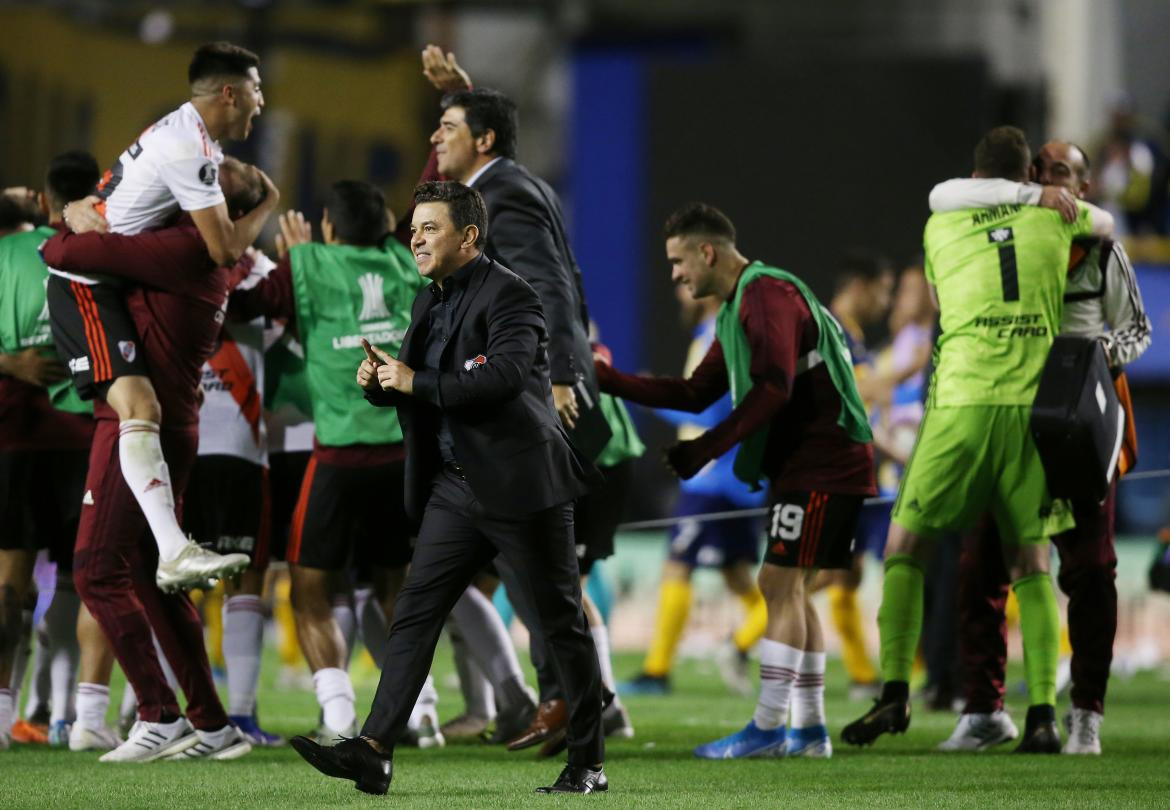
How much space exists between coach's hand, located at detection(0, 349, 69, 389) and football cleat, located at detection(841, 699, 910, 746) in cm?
330

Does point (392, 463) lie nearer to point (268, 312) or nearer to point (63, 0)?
point (268, 312)

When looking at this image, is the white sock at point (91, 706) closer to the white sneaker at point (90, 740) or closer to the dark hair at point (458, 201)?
the white sneaker at point (90, 740)

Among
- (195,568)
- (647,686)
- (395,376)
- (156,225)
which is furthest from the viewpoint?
(647,686)

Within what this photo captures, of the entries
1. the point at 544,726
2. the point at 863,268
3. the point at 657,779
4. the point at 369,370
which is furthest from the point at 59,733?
the point at 863,268

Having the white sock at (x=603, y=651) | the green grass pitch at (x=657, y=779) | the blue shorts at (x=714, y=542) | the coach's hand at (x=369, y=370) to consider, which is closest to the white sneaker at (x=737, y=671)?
the blue shorts at (x=714, y=542)

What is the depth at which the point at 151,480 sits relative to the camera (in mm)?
6758

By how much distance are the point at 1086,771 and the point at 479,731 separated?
2.64 metres

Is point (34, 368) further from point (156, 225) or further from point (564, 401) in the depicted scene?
point (564, 401)

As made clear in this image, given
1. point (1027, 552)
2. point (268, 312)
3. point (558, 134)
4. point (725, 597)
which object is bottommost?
point (725, 597)

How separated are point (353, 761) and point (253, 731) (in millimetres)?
2251

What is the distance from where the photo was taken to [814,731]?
7473 mm

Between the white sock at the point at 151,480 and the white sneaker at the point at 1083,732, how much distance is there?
336 centimetres

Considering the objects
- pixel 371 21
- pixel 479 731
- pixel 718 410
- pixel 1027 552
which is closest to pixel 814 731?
pixel 1027 552

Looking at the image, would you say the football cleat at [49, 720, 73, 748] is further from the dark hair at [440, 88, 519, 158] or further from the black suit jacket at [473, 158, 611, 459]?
the dark hair at [440, 88, 519, 158]
